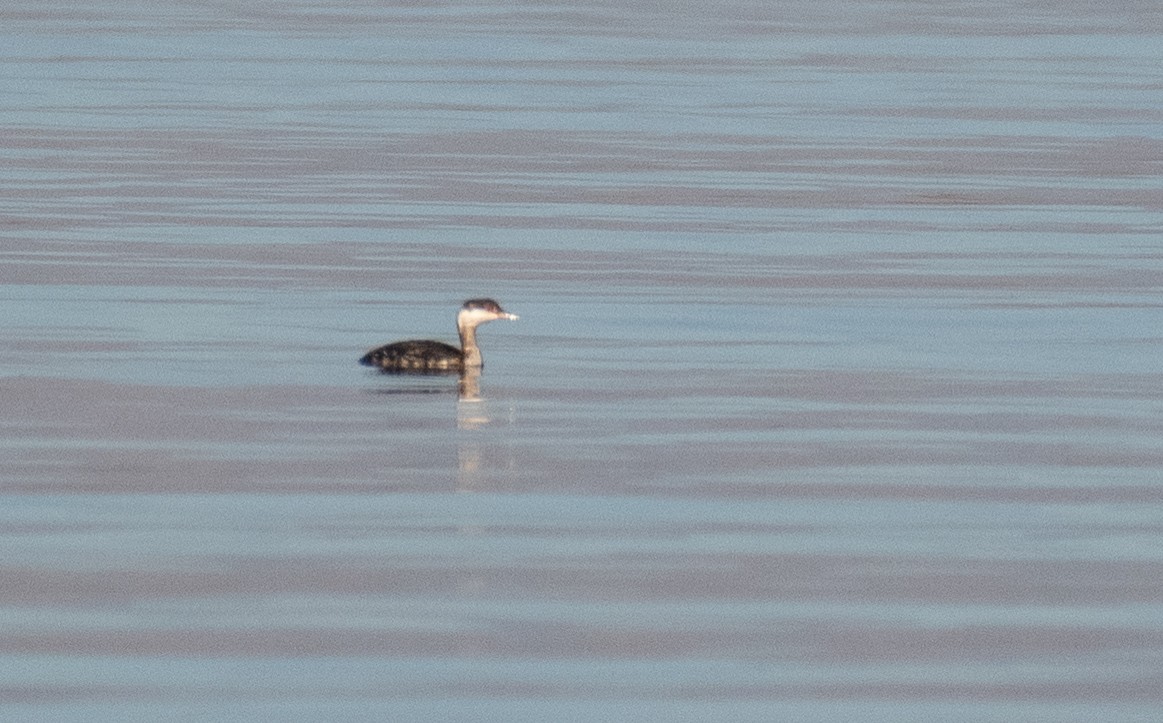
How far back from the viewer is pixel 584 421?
15539 mm

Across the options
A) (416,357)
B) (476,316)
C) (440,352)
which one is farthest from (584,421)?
(476,316)

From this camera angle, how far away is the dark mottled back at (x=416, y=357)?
17391mm

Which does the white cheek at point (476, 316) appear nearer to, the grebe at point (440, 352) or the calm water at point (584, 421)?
the grebe at point (440, 352)

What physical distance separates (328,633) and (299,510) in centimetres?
224

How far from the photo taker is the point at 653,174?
3050cm

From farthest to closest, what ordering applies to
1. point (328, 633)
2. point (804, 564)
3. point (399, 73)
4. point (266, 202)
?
point (399, 73), point (266, 202), point (804, 564), point (328, 633)

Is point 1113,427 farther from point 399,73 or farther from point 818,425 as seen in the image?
point 399,73

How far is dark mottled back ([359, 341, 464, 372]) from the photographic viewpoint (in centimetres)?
1739

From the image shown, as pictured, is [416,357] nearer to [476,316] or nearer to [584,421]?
[476,316]

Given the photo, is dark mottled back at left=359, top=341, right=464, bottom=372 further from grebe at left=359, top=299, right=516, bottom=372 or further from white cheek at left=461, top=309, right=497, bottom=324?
white cheek at left=461, top=309, right=497, bottom=324

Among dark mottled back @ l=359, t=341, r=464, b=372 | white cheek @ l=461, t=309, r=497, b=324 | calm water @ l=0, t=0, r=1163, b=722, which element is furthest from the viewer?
white cheek @ l=461, t=309, r=497, b=324

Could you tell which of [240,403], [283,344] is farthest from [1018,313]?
[240,403]

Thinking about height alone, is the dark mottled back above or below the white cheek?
below

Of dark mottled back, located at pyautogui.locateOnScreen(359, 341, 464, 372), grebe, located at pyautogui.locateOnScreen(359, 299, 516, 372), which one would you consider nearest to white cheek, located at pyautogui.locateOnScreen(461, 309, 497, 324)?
grebe, located at pyautogui.locateOnScreen(359, 299, 516, 372)
